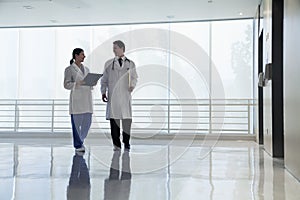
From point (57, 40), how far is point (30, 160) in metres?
4.60

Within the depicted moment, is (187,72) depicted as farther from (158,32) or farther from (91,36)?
(91,36)

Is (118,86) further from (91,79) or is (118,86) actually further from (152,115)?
(152,115)

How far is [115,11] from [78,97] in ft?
9.06

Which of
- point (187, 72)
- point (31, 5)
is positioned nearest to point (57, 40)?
point (31, 5)

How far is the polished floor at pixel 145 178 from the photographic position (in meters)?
2.11

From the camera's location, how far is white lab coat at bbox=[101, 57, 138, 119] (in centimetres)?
442

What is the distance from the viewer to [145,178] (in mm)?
2627

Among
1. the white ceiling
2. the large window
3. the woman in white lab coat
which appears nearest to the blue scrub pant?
the woman in white lab coat

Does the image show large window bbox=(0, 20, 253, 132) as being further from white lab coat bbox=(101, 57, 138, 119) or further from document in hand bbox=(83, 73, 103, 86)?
document in hand bbox=(83, 73, 103, 86)

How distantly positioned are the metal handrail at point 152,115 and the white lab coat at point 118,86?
2684 millimetres

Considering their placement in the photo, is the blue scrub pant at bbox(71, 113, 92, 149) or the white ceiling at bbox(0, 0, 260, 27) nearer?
the blue scrub pant at bbox(71, 113, 92, 149)

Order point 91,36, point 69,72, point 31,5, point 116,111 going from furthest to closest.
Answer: point 91,36, point 31,5, point 116,111, point 69,72

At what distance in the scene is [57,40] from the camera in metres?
7.77

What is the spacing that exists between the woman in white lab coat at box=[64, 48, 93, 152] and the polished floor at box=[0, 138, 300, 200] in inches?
14.7
